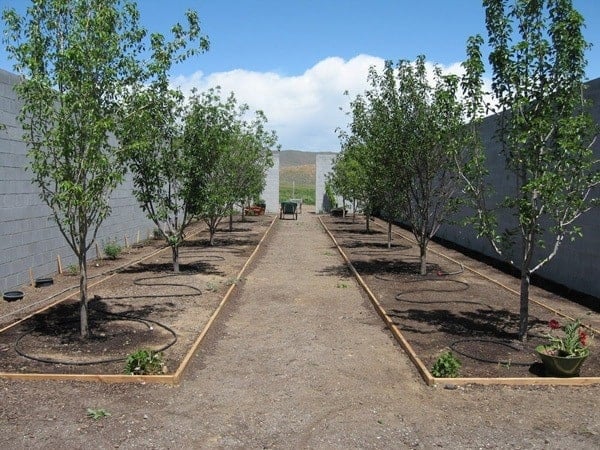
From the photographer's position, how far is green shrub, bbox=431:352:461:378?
6.07 metres

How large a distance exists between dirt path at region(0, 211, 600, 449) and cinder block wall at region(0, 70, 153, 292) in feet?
17.0

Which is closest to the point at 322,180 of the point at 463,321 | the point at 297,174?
the point at 463,321

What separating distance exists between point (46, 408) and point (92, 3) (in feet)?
15.7

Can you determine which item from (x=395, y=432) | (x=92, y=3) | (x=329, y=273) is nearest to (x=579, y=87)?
(x=395, y=432)

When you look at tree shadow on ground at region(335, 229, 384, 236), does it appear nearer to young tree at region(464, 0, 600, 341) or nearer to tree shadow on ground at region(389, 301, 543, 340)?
tree shadow on ground at region(389, 301, 543, 340)

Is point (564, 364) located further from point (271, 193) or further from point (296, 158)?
point (296, 158)

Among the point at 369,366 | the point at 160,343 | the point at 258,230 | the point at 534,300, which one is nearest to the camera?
the point at 369,366

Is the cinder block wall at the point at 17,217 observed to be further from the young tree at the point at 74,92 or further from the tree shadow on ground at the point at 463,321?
the tree shadow on ground at the point at 463,321

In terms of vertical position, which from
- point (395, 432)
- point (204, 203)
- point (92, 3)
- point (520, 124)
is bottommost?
point (395, 432)

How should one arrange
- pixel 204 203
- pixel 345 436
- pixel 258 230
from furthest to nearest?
1. pixel 258 230
2. pixel 204 203
3. pixel 345 436

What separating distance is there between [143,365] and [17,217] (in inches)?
249

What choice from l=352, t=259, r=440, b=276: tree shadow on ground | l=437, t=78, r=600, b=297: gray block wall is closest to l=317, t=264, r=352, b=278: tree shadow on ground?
l=352, t=259, r=440, b=276: tree shadow on ground

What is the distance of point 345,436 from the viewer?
481 cm

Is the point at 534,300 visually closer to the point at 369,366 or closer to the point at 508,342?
the point at 508,342
